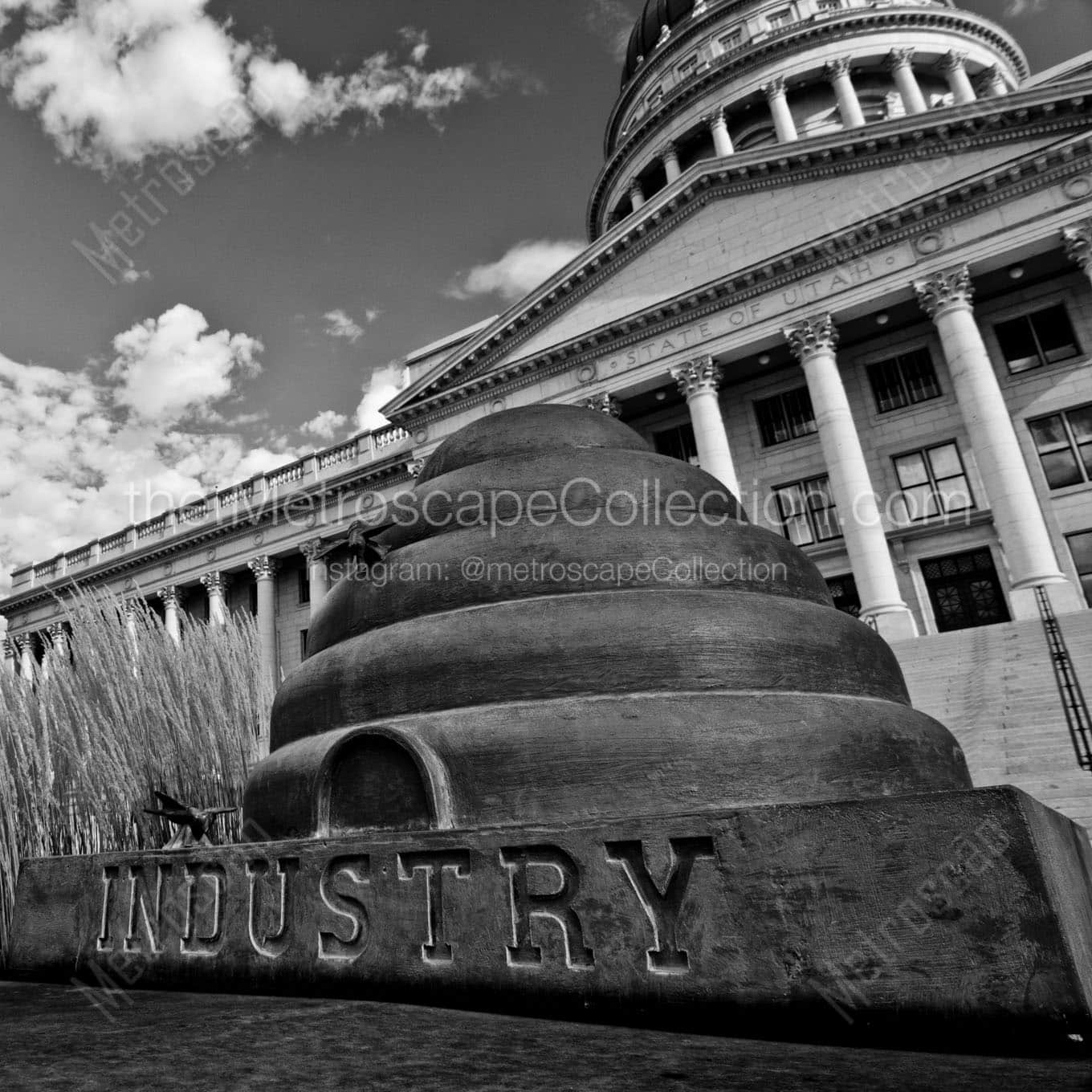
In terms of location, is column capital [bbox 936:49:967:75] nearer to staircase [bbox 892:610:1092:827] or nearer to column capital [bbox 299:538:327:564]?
staircase [bbox 892:610:1092:827]

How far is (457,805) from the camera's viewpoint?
10.5ft

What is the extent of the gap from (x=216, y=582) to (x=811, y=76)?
1524 inches

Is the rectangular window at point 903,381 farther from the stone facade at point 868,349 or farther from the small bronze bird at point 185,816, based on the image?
the small bronze bird at point 185,816

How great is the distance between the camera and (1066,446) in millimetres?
22062

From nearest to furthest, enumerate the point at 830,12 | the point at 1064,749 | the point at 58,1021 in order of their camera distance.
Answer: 1. the point at 58,1021
2. the point at 1064,749
3. the point at 830,12

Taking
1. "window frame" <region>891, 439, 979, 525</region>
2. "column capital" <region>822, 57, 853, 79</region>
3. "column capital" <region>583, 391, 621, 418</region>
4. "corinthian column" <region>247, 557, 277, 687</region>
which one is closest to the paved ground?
"window frame" <region>891, 439, 979, 525</region>

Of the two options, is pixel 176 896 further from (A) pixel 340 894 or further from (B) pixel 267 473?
(B) pixel 267 473

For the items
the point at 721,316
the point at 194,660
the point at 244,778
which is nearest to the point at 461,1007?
the point at 244,778

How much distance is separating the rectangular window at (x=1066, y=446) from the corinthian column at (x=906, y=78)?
2431cm

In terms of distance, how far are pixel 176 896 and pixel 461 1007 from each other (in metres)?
1.63

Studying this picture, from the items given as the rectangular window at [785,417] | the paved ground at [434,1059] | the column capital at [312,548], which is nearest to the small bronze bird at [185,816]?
the paved ground at [434,1059]

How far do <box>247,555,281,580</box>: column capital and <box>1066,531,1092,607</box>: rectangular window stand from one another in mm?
30552

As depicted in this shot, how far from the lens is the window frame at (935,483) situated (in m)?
23.0

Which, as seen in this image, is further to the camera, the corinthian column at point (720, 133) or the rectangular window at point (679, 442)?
the corinthian column at point (720, 133)
